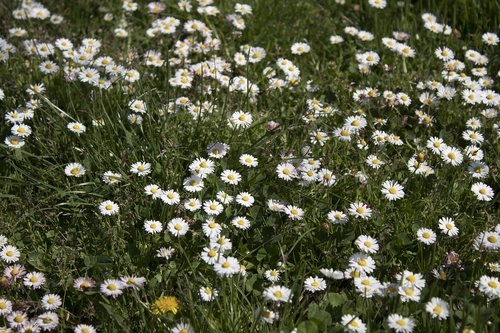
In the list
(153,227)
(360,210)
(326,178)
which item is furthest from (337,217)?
(153,227)

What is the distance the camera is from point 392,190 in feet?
10.8

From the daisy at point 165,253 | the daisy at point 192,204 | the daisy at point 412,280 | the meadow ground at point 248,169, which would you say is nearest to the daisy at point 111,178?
the meadow ground at point 248,169

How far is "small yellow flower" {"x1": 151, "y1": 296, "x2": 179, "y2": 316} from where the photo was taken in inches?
109

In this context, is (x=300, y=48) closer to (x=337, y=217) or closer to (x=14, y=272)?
(x=337, y=217)

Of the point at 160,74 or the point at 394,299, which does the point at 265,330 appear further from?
the point at 160,74

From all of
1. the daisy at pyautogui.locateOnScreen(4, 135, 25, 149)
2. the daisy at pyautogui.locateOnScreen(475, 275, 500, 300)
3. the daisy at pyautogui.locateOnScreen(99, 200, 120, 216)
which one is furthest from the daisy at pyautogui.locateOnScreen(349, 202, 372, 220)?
the daisy at pyautogui.locateOnScreen(4, 135, 25, 149)

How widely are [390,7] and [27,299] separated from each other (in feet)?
10.1

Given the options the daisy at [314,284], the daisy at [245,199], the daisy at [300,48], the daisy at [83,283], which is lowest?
the daisy at [83,283]

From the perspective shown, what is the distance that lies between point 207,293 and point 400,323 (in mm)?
741

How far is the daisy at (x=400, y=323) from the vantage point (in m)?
2.59

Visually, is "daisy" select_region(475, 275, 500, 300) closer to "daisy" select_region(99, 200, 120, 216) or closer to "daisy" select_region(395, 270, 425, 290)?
"daisy" select_region(395, 270, 425, 290)

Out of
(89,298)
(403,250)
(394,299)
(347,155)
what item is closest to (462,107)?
(347,155)

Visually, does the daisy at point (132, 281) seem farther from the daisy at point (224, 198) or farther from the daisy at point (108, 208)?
the daisy at point (224, 198)

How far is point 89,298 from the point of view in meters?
2.85
